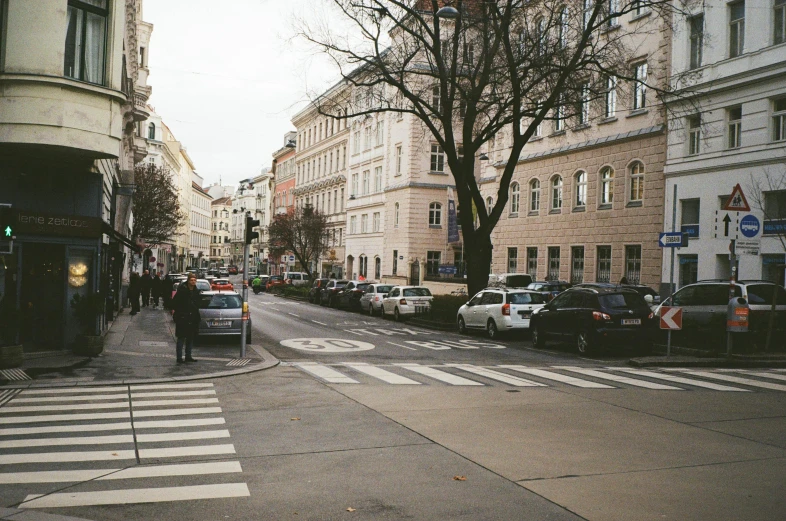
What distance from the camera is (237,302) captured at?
2225cm

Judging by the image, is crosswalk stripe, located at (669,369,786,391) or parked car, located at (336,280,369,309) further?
parked car, located at (336,280,369,309)

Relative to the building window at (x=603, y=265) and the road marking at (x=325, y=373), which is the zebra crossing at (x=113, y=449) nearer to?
the road marking at (x=325, y=373)

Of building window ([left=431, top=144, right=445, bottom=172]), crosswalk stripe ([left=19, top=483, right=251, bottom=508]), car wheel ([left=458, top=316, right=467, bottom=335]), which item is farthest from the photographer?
building window ([left=431, top=144, right=445, bottom=172])

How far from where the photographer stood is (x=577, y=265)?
39250 mm

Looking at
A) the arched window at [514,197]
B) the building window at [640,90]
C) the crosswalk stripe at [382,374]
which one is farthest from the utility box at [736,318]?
the arched window at [514,197]

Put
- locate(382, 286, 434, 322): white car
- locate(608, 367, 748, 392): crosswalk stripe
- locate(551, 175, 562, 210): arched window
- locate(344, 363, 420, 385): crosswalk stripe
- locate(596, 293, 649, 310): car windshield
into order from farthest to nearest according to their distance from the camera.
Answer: locate(551, 175, 562, 210): arched window, locate(382, 286, 434, 322): white car, locate(596, 293, 649, 310): car windshield, locate(344, 363, 420, 385): crosswalk stripe, locate(608, 367, 748, 392): crosswalk stripe

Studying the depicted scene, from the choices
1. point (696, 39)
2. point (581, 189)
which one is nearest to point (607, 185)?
point (581, 189)

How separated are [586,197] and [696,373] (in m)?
23.4

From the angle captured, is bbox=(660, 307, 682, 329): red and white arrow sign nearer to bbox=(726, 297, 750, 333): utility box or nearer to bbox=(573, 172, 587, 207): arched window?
bbox=(726, 297, 750, 333): utility box

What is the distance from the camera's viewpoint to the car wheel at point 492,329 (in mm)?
25453

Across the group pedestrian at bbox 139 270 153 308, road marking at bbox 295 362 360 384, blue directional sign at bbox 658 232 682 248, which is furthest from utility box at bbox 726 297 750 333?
pedestrian at bbox 139 270 153 308

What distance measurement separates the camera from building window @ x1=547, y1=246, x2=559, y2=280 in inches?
1614

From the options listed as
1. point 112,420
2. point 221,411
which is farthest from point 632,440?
point 112,420

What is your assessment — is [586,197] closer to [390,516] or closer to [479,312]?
[479,312]
